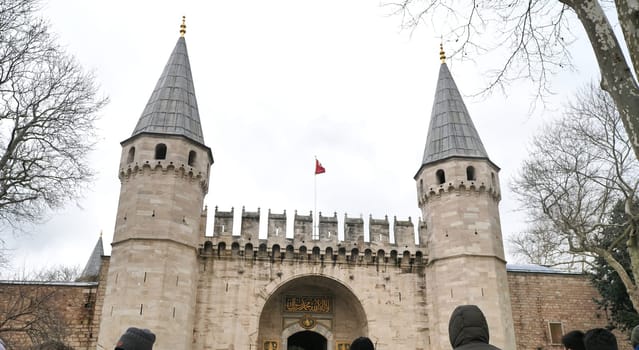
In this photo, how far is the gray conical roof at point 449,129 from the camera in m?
20.5

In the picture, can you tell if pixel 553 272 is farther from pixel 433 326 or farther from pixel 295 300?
pixel 295 300

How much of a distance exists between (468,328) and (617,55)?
3301mm

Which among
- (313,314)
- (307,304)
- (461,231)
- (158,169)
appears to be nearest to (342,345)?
(313,314)

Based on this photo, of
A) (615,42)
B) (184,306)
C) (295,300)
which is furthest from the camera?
(295,300)

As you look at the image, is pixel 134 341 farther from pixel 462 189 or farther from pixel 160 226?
pixel 462 189

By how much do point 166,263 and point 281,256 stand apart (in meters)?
3.83

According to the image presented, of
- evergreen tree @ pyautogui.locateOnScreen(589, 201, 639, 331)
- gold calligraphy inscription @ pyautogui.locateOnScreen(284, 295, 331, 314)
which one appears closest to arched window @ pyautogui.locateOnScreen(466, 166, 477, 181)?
evergreen tree @ pyautogui.locateOnScreen(589, 201, 639, 331)

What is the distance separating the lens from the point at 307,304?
1995 cm

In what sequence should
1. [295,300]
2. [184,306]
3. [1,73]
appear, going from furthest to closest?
[295,300] < [184,306] < [1,73]

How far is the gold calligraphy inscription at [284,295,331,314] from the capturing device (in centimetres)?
1988

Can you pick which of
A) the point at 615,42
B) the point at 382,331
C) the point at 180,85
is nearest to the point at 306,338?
the point at 382,331

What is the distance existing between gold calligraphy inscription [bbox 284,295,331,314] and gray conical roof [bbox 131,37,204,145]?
6.26 meters

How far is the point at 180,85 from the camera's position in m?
21.0

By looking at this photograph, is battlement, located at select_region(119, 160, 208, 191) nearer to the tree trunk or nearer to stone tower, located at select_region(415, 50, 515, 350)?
stone tower, located at select_region(415, 50, 515, 350)
